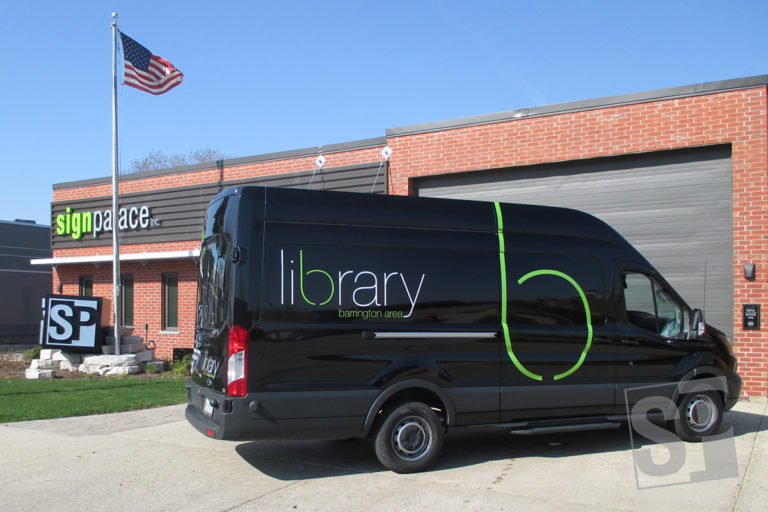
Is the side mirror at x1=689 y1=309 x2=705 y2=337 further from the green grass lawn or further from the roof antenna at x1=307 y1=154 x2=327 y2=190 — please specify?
the roof antenna at x1=307 y1=154 x2=327 y2=190

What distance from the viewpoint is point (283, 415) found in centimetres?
604

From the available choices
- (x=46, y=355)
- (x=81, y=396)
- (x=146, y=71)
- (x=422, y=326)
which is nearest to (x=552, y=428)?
(x=422, y=326)

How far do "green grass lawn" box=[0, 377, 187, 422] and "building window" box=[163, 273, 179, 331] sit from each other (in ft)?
12.0

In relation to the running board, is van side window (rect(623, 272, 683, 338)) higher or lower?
higher

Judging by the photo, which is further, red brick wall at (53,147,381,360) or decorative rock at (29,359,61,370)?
red brick wall at (53,147,381,360)

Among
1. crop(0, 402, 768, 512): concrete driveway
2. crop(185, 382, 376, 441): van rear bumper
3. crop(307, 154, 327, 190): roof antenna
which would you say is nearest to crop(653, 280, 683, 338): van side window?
crop(0, 402, 768, 512): concrete driveway

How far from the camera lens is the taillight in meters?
5.91

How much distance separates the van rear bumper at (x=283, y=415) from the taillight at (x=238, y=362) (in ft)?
0.28

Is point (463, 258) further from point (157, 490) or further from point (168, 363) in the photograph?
point (168, 363)

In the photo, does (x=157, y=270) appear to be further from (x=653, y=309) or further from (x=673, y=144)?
(x=653, y=309)

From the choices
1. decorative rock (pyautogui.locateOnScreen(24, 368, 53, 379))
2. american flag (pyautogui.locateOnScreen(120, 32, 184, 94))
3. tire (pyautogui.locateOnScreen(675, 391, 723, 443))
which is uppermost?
american flag (pyautogui.locateOnScreen(120, 32, 184, 94))

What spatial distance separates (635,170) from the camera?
11.8 meters

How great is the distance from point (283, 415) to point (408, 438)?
1.25m

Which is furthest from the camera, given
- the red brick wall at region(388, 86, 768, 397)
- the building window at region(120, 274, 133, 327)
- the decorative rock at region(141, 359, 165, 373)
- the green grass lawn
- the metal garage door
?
the building window at region(120, 274, 133, 327)
